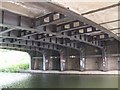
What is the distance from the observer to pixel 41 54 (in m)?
31.9

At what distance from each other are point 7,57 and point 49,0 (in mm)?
37892

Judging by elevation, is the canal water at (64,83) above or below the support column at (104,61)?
below

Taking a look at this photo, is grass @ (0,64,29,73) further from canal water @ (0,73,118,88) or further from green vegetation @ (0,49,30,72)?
canal water @ (0,73,118,88)

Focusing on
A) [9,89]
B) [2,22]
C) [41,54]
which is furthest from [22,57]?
[2,22]

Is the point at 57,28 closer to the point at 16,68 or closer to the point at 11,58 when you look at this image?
the point at 16,68

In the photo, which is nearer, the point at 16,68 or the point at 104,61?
the point at 104,61

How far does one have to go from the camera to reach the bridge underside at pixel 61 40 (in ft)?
34.2

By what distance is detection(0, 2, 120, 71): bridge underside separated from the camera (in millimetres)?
10438

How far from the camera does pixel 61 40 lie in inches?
818

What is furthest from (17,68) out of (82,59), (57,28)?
(57,28)

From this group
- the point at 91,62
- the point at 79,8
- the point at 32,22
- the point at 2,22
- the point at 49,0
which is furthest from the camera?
the point at 91,62

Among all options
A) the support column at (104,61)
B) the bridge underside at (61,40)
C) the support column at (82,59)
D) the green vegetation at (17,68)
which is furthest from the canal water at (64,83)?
the green vegetation at (17,68)

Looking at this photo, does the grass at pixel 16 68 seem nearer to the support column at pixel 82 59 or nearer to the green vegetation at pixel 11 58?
the green vegetation at pixel 11 58

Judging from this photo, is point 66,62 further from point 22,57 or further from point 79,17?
point 79,17
